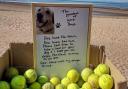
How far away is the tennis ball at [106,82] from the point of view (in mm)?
1558

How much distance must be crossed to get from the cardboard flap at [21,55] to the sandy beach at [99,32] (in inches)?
72.9

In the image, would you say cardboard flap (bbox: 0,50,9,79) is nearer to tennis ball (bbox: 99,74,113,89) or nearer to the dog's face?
the dog's face

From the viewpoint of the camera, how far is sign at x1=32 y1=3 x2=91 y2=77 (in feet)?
5.63

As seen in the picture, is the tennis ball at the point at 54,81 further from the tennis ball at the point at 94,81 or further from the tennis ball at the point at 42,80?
the tennis ball at the point at 94,81

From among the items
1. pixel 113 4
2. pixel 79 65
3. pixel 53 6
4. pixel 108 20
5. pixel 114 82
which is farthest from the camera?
pixel 113 4

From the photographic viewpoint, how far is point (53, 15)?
1722mm

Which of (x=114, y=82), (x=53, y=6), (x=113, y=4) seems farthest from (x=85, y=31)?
(x=113, y=4)

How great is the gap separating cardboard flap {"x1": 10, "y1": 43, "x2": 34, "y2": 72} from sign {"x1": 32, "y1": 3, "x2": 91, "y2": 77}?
86mm

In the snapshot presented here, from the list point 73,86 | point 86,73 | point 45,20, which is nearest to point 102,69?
point 86,73

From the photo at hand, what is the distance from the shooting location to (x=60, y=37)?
1760mm

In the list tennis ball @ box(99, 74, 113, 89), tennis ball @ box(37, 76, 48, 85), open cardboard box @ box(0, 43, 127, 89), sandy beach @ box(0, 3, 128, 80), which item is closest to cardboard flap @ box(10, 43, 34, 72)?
open cardboard box @ box(0, 43, 127, 89)

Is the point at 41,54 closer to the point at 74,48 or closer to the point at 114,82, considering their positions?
the point at 74,48

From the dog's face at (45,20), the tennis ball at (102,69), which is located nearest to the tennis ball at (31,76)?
the dog's face at (45,20)

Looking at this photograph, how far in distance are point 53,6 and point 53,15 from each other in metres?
0.05
